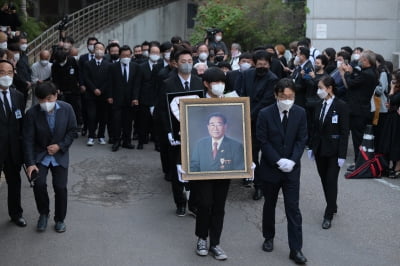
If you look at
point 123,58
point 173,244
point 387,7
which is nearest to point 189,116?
point 173,244

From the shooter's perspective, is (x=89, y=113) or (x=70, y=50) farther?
(x=70, y=50)

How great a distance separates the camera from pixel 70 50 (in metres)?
15.3

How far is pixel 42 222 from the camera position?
7.93 m

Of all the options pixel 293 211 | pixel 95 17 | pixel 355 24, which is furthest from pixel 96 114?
pixel 95 17

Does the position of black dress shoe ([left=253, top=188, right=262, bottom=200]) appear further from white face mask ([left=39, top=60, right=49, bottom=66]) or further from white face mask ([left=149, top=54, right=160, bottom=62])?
white face mask ([left=39, top=60, right=49, bottom=66])

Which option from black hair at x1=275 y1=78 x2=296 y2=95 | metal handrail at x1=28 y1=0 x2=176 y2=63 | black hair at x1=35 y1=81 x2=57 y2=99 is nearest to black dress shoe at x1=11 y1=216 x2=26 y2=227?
black hair at x1=35 y1=81 x2=57 y2=99

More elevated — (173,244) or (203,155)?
(203,155)

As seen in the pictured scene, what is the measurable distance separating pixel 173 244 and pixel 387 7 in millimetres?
14913

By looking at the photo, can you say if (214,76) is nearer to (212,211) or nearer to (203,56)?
(212,211)

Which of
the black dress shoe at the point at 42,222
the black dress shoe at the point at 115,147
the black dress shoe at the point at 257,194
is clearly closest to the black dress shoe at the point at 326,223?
the black dress shoe at the point at 257,194

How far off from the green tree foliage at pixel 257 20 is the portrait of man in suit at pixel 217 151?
53.7 ft

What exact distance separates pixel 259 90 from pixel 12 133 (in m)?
3.38

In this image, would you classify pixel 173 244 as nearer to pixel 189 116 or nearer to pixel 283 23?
pixel 189 116

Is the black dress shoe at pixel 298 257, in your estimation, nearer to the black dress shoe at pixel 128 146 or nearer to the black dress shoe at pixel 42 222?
the black dress shoe at pixel 42 222
